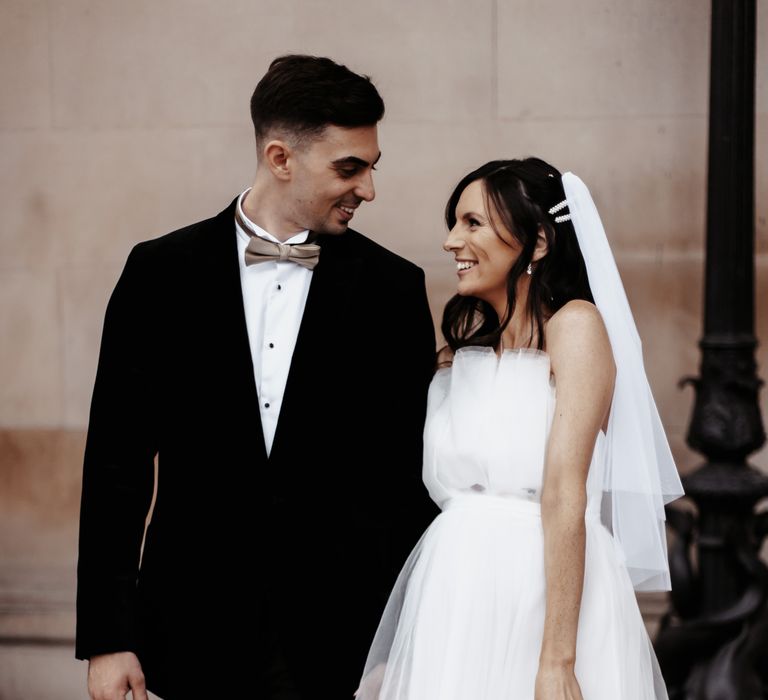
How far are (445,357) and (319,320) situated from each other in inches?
18.1

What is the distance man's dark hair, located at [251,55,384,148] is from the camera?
3154 mm

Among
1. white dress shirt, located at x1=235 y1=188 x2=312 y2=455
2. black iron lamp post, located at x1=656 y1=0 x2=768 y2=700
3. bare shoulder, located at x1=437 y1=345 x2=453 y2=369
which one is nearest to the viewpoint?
white dress shirt, located at x1=235 y1=188 x2=312 y2=455

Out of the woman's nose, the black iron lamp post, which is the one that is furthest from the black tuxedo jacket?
the black iron lamp post

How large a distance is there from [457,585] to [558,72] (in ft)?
9.68

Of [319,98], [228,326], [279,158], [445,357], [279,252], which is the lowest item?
[445,357]

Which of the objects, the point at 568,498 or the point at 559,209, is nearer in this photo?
the point at 568,498

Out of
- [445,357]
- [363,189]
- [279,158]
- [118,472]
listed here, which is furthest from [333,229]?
[118,472]

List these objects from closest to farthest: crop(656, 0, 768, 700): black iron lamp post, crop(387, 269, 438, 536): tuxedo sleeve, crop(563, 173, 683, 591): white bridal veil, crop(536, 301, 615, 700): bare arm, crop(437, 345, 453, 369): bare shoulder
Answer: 1. crop(536, 301, 615, 700): bare arm
2. crop(563, 173, 683, 591): white bridal veil
3. crop(387, 269, 438, 536): tuxedo sleeve
4. crop(437, 345, 453, 369): bare shoulder
5. crop(656, 0, 768, 700): black iron lamp post

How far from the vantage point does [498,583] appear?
2.91 meters

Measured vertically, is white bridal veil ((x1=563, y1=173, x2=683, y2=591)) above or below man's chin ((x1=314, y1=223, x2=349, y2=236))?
below

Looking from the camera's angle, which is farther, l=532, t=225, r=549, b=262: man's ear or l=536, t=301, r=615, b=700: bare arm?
l=532, t=225, r=549, b=262: man's ear

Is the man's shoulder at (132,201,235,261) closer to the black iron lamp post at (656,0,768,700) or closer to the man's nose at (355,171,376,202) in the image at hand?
the man's nose at (355,171,376,202)

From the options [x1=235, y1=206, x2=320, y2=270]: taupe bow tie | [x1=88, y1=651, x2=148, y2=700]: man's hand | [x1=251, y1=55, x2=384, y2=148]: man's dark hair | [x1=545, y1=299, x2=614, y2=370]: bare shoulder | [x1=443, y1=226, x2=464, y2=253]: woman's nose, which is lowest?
[x1=88, y1=651, x2=148, y2=700]: man's hand

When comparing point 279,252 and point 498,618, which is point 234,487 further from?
point 498,618
